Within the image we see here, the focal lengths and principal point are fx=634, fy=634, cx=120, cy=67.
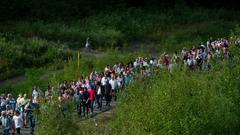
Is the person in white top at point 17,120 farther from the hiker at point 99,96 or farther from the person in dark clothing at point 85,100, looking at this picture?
the hiker at point 99,96

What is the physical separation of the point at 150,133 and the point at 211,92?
597cm

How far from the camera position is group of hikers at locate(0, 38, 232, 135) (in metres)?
28.0

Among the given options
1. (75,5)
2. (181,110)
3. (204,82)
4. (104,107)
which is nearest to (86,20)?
(75,5)

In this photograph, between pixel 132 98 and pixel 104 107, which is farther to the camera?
pixel 104 107

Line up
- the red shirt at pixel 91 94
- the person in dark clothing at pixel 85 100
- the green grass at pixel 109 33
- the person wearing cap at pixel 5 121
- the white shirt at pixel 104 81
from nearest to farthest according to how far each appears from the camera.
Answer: the person wearing cap at pixel 5 121
the person in dark clothing at pixel 85 100
the red shirt at pixel 91 94
the white shirt at pixel 104 81
the green grass at pixel 109 33

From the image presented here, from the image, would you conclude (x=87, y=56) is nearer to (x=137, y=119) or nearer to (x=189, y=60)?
(x=189, y=60)

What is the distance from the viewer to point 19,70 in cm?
4762

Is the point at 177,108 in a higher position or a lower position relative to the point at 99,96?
higher

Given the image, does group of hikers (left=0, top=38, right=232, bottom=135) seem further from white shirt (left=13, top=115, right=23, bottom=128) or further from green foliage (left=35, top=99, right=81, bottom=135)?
green foliage (left=35, top=99, right=81, bottom=135)

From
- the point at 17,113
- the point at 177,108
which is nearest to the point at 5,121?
the point at 17,113

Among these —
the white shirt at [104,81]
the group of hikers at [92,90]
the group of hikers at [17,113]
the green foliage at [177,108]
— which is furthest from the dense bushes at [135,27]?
the green foliage at [177,108]

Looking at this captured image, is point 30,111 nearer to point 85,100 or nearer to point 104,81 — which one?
point 85,100

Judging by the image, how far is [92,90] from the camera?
32000 millimetres

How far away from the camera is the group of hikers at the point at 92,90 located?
1102 inches
